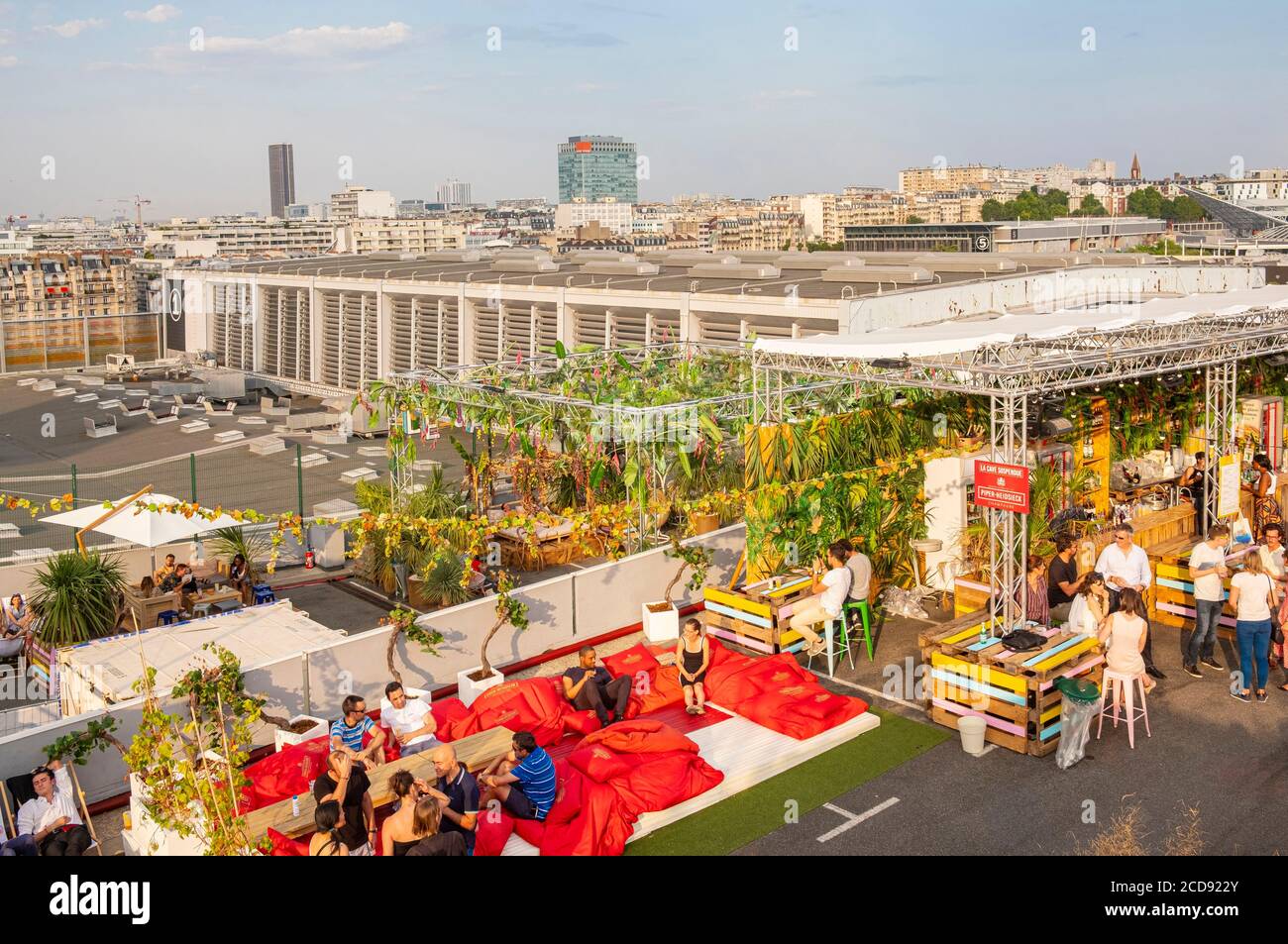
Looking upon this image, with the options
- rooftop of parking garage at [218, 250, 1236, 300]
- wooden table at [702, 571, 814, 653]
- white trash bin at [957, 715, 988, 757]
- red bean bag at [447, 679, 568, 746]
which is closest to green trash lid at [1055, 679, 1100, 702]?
white trash bin at [957, 715, 988, 757]

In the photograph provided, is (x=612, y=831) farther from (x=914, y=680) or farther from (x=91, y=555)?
(x=91, y=555)

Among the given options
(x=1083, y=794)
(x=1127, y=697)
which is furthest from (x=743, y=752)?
(x=1127, y=697)

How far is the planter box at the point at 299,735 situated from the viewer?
11.3 m

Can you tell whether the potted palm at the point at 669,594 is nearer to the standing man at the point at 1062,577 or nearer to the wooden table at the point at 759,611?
the wooden table at the point at 759,611

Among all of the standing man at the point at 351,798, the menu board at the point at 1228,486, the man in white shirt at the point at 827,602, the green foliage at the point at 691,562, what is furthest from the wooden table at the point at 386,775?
the menu board at the point at 1228,486

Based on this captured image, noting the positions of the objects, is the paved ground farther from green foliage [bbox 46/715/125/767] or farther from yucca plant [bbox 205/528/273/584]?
yucca plant [bbox 205/528/273/584]

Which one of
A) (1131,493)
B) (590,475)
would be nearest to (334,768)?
(590,475)

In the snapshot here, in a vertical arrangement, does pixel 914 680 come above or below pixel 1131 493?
below

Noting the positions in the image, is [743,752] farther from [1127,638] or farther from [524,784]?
[1127,638]

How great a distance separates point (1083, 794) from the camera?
33.8 feet

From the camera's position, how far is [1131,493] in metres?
19.1

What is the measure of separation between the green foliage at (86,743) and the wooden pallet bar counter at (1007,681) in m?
7.68
